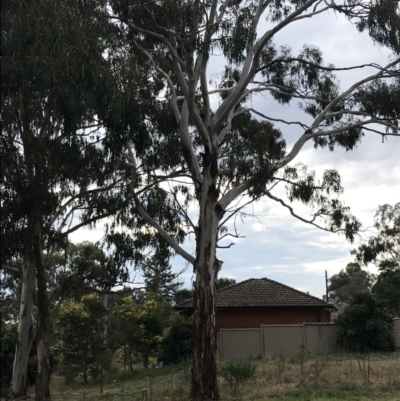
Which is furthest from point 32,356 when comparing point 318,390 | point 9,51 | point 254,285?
point 9,51

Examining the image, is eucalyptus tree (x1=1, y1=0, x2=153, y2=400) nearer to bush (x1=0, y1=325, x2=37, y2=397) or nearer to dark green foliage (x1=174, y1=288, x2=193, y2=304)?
bush (x1=0, y1=325, x2=37, y2=397)

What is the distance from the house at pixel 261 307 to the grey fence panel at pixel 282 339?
174 inches

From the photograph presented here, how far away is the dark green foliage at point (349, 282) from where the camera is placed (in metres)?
67.5

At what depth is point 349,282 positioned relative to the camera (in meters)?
72.3

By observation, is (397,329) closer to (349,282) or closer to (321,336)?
(321,336)

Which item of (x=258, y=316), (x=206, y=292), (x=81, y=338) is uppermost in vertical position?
(x=206, y=292)

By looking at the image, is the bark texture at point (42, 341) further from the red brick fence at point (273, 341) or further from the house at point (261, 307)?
the house at point (261, 307)

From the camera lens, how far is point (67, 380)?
2786 cm

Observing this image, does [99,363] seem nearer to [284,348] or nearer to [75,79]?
[284,348]

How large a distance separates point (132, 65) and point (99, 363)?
15.2 meters

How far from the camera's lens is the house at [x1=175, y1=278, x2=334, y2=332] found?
3369 centimetres

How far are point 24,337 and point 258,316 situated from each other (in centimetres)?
1579

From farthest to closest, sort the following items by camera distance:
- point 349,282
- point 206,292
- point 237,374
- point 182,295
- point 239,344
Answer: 1. point 349,282
2. point 182,295
3. point 239,344
4. point 237,374
5. point 206,292

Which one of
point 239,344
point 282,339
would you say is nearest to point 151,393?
point 239,344
